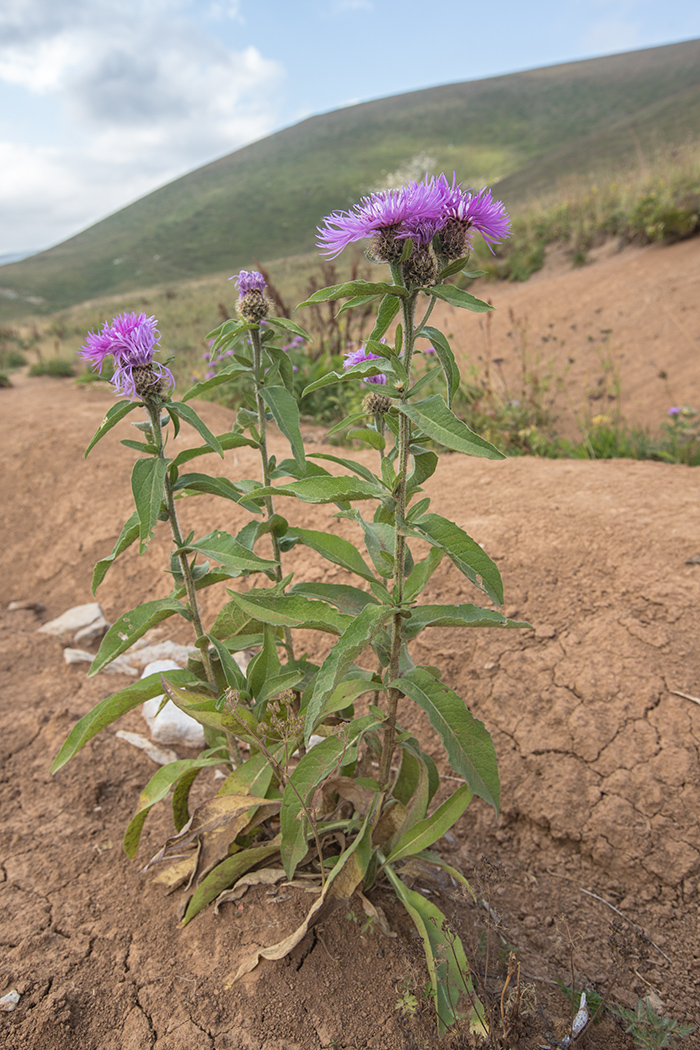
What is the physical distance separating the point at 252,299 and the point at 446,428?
2.96ft

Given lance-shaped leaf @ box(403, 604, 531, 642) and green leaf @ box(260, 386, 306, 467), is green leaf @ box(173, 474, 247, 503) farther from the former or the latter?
lance-shaped leaf @ box(403, 604, 531, 642)

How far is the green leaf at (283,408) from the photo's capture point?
5.88ft

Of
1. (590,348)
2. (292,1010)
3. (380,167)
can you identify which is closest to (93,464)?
(292,1010)

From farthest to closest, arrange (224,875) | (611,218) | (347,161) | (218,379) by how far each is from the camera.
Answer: (347,161) < (611,218) < (224,875) < (218,379)

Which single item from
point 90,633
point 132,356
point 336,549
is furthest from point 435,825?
point 90,633

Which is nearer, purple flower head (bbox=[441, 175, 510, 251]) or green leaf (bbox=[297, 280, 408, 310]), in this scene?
green leaf (bbox=[297, 280, 408, 310])

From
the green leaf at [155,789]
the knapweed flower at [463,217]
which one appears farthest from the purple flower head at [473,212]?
the green leaf at [155,789]

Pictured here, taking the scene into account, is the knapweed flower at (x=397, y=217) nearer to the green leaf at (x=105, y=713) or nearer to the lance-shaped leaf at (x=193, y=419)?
the lance-shaped leaf at (x=193, y=419)

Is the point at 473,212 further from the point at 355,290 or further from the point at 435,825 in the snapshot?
the point at 435,825

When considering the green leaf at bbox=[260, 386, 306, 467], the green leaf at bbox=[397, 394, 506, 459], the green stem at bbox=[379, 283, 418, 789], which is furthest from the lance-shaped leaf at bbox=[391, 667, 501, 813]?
the green leaf at bbox=[260, 386, 306, 467]

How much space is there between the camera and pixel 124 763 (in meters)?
2.45

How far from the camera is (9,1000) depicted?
1522mm

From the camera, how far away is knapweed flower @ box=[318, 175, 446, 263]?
130 centimetres

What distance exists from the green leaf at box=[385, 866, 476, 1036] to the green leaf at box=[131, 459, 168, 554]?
3.89 ft
